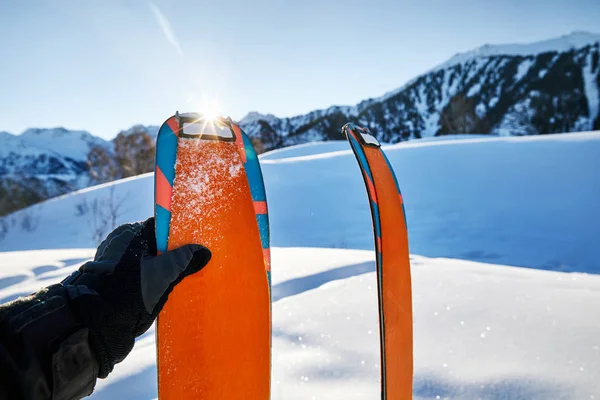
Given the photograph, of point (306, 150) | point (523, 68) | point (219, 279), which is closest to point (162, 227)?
point (219, 279)

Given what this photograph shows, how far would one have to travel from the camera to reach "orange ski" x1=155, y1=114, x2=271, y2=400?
93 centimetres

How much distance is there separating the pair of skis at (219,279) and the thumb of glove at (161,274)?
12cm

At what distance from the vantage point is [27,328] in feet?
1.82

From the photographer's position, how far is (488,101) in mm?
39344

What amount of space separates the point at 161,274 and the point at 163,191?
303mm

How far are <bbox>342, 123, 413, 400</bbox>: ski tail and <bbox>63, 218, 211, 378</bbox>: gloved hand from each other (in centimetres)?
63

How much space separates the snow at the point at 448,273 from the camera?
1.20 meters

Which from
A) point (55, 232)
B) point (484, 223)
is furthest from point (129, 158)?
point (484, 223)

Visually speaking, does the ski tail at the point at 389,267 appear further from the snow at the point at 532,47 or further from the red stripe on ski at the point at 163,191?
the snow at the point at 532,47

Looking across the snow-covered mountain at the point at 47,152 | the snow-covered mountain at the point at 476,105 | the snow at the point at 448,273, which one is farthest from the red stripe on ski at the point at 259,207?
the snow-covered mountain at the point at 47,152

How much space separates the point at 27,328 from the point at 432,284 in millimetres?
1994

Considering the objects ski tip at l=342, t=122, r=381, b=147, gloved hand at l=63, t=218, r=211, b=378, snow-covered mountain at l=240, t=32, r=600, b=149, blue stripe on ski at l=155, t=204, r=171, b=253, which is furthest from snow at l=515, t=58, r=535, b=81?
gloved hand at l=63, t=218, r=211, b=378

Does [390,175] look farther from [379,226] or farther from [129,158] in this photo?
[129,158]

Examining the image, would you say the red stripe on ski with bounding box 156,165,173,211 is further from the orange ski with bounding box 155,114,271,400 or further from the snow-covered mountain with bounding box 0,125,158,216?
the snow-covered mountain with bounding box 0,125,158,216
